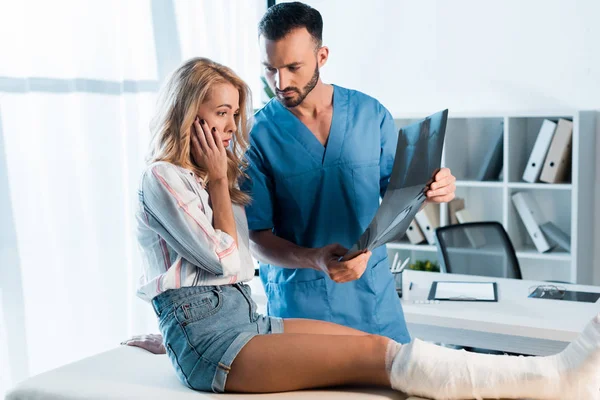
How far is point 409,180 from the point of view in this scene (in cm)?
170

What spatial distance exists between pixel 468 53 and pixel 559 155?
835 millimetres

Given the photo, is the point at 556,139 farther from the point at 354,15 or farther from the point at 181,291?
the point at 181,291

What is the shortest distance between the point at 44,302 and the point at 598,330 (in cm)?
212

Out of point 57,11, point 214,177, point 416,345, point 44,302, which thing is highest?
point 57,11

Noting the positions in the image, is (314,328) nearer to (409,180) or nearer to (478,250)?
(409,180)

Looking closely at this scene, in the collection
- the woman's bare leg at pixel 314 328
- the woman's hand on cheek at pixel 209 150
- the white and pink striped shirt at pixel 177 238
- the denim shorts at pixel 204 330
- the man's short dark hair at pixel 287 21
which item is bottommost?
the woman's bare leg at pixel 314 328

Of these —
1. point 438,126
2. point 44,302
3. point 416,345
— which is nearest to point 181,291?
point 416,345

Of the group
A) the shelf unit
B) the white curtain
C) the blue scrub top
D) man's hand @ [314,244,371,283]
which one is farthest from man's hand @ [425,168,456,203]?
Answer: the shelf unit

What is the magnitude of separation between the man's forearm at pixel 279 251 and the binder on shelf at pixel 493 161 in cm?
214

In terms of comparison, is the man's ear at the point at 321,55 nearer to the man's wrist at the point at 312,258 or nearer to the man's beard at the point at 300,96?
the man's beard at the point at 300,96

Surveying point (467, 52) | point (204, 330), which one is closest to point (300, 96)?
point (204, 330)

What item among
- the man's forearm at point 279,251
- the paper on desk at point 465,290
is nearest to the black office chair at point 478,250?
the paper on desk at point 465,290

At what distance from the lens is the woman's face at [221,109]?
69.7 inches

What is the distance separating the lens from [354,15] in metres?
4.46
